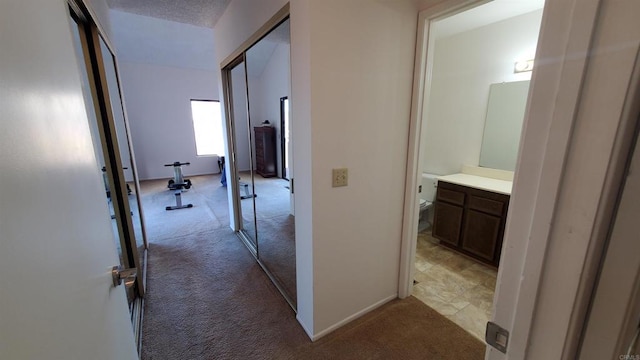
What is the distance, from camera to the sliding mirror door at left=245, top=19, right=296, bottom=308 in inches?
95.0

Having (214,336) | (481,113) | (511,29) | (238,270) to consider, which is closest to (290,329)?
(214,336)

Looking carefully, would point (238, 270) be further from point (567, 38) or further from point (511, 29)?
point (511, 29)

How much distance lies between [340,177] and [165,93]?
6.45 meters

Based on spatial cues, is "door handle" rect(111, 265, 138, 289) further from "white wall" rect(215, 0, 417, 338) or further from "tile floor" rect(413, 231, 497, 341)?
"tile floor" rect(413, 231, 497, 341)

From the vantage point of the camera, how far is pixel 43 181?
18.4 inches

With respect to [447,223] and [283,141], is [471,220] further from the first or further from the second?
[283,141]

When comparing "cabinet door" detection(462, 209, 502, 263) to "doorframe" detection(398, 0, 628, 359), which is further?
"cabinet door" detection(462, 209, 502, 263)

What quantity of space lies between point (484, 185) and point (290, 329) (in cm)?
231

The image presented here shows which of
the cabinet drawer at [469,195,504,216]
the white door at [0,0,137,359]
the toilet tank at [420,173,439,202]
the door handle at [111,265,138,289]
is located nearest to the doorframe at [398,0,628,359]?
the white door at [0,0,137,359]

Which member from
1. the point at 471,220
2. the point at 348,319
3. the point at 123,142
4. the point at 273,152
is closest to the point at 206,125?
the point at 273,152

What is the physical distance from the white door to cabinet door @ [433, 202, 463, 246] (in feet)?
9.49

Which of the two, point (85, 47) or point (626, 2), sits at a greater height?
point (85, 47)

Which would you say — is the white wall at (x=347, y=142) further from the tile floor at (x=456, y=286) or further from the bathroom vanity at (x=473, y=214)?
the bathroom vanity at (x=473, y=214)

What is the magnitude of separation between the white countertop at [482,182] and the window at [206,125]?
5.71 m
